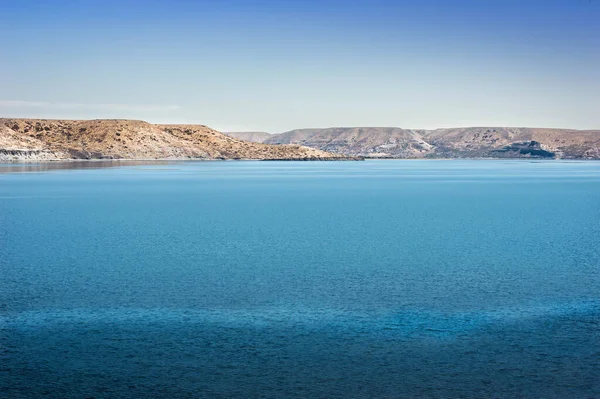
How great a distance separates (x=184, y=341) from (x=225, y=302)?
3024mm

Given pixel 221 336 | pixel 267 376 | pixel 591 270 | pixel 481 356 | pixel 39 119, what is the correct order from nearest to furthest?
pixel 267 376 < pixel 481 356 < pixel 221 336 < pixel 591 270 < pixel 39 119

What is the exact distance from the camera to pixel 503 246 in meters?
24.4

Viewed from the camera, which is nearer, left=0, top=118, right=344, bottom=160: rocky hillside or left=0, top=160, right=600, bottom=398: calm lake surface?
left=0, top=160, right=600, bottom=398: calm lake surface

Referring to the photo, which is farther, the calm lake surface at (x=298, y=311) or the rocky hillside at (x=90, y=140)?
the rocky hillside at (x=90, y=140)

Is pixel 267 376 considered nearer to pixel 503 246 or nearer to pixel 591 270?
pixel 591 270

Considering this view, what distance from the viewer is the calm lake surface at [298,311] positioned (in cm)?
1036

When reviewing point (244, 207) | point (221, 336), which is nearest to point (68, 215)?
point (244, 207)

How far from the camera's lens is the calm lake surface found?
1036 cm

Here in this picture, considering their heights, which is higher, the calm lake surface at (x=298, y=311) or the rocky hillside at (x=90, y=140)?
the rocky hillside at (x=90, y=140)

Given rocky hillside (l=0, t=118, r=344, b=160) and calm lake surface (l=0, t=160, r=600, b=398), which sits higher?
rocky hillside (l=0, t=118, r=344, b=160)

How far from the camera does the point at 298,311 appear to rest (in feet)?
47.0

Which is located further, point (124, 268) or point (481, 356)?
point (124, 268)

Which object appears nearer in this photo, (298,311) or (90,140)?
(298,311)

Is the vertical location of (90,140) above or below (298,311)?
above
